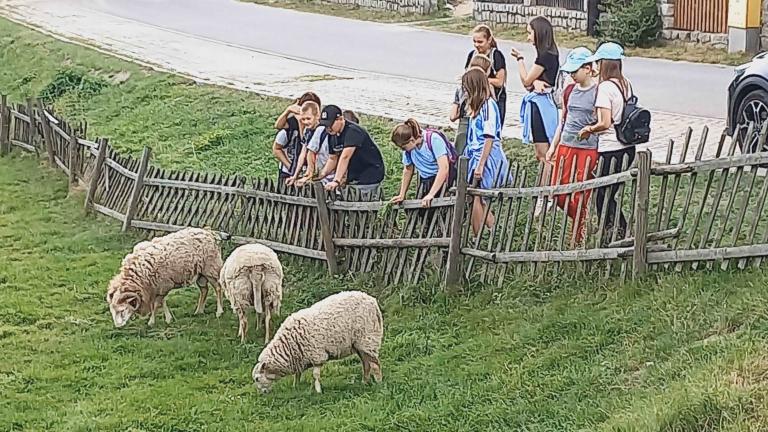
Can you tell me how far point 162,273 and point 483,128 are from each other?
10.0ft

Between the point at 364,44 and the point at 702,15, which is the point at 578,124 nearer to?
the point at 702,15

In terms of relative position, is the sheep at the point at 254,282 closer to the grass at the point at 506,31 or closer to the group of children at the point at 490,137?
the group of children at the point at 490,137

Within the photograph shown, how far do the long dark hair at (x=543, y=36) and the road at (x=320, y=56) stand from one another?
2.92 m

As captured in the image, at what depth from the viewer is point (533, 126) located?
968cm


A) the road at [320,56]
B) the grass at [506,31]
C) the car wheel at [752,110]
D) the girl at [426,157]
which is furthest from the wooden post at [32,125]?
the grass at [506,31]

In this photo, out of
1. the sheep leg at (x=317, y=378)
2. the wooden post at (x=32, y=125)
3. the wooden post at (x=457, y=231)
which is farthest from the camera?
the wooden post at (x=32, y=125)

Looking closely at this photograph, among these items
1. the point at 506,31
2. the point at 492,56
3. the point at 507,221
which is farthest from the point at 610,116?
the point at 506,31

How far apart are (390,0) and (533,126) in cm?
2322

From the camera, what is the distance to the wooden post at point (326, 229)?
9719 millimetres

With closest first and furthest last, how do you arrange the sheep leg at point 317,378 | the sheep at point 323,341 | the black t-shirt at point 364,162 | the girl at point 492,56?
the sheep at point 323,341 → the sheep leg at point 317,378 → the black t-shirt at point 364,162 → the girl at point 492,56

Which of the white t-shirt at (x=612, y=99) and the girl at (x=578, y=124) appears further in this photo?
the girl at (x=578, y=124)

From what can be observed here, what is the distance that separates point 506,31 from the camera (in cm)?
2656

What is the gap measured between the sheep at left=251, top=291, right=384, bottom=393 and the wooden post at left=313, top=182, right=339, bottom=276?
224cm

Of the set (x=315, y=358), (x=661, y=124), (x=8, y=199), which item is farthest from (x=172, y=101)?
(x=315, y=358)
